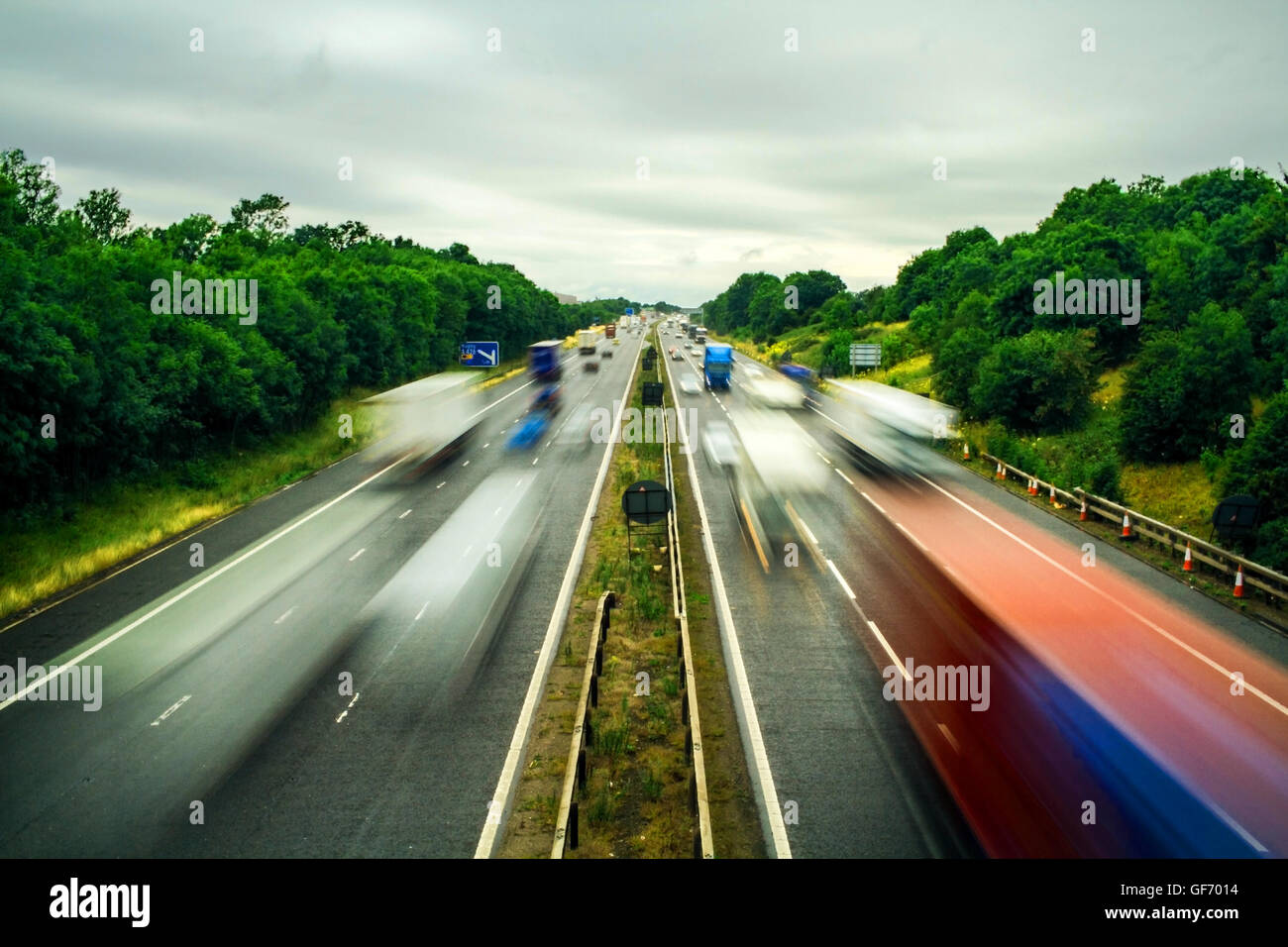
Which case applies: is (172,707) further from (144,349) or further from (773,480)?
(773,480)

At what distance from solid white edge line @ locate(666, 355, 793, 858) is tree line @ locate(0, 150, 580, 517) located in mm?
20265

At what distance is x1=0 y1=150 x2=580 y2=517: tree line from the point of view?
2511 centimetres

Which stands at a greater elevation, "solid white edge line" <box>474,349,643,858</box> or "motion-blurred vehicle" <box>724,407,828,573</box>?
"motion-blurred vehicle" <box>724,407,828,573</box>

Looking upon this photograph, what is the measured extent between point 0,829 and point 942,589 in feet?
66.6

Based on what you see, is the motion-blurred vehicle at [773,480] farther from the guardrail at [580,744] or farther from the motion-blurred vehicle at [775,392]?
the motion-blurred vehicle at [775,392]

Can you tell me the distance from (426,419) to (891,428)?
32.1 meters

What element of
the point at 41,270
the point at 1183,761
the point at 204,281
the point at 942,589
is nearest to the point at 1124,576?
the point at 942,589

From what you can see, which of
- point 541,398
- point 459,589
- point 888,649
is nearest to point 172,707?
point 459,589

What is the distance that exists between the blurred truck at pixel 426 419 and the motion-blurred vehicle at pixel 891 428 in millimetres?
22379

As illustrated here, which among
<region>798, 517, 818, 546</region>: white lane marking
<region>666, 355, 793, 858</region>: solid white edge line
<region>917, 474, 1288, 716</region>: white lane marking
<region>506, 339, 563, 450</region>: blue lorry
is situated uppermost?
<region>506, 339, 563, 450</region>: blue lorry

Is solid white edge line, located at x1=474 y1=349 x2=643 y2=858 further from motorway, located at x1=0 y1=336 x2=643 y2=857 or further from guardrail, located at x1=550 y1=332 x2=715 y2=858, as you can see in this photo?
guardrail, located at x1=550 y1=332 x2=715 y2=858

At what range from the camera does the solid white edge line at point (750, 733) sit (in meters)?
11.9

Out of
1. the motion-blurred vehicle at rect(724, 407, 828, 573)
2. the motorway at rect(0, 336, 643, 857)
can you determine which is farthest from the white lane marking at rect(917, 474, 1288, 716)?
the motorway at rect(0, 336, 643, 857)

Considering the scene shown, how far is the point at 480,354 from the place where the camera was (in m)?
90.9
